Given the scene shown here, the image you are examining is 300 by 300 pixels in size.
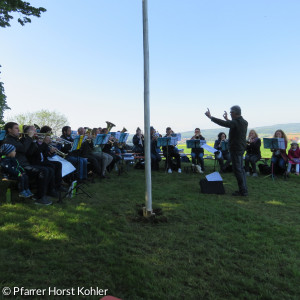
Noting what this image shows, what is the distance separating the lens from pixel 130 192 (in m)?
6.61

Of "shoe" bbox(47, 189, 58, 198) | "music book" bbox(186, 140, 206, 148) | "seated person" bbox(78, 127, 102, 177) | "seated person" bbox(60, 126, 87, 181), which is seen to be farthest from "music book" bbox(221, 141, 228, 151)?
"shoe" bbox(47, 189, 58, 198)

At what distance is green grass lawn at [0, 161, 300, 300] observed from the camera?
8.03 ft

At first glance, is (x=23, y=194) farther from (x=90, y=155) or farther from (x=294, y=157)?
(x=294, y=157)

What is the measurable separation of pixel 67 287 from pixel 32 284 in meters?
0.34

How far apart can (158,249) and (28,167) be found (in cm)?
348

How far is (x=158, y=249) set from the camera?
3277 millimetres

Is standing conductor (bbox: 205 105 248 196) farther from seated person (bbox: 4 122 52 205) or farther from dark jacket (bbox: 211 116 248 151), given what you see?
seated person (bbox: 4 122 52 205)

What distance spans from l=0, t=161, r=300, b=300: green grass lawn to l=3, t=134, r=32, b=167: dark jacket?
0.94 metres

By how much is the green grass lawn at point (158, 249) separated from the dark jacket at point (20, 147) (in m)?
0.94

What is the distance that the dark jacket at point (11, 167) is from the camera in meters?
4.77

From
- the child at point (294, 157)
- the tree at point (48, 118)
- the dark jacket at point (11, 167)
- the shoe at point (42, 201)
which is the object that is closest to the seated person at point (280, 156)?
the child at point (294, 157)

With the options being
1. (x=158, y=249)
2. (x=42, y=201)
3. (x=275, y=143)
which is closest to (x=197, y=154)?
(x=275, y=143)

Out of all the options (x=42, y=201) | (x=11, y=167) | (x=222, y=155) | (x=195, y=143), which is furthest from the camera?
(x=222, y=155)

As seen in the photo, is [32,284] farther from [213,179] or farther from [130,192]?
[213,179]
